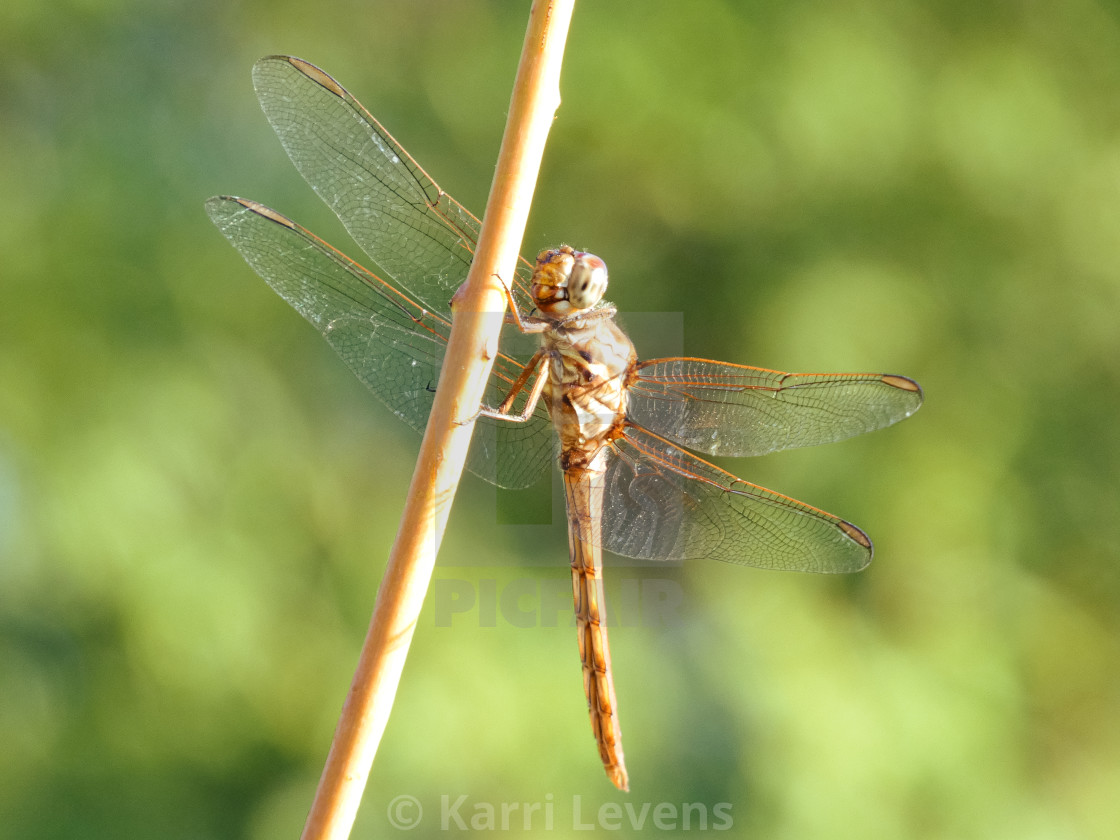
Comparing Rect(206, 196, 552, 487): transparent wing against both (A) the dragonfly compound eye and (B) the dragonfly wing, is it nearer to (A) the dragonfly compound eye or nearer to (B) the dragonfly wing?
(A) the dragonfly compound eye

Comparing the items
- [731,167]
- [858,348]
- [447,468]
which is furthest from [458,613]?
[447,468]

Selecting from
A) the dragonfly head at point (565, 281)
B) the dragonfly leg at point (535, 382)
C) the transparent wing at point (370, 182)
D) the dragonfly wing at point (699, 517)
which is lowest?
the dragonfly wing at point (699, 517)

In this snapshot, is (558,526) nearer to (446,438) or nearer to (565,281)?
(565,281)

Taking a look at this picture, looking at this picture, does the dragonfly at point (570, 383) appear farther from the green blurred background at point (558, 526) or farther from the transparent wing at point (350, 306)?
the green blurred background at point (558, 526)

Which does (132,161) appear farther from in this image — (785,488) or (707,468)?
(785,488)

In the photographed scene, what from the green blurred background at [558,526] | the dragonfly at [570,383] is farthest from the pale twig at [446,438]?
the green blurred background at [558,526]

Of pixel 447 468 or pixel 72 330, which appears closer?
pixel 447 468
